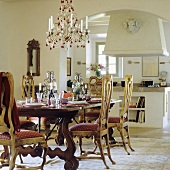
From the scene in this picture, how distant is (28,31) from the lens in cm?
781

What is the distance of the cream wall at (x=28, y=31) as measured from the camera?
7449 millimetres

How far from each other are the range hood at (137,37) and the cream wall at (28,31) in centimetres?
157

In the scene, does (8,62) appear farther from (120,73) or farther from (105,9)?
(120,73)

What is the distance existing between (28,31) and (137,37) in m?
2.59

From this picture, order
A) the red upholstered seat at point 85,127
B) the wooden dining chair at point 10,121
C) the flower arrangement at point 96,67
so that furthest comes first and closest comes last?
the flower arrangement at point 96,67 < the red upholstered seat at point 85,127 < the wooden dining chair at point 10,121

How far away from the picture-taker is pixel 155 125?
28.3 ft

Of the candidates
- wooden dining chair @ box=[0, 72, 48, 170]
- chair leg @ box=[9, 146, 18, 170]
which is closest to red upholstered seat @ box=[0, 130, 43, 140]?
wooden dining chair @ box=[0, 72, 48, 170]

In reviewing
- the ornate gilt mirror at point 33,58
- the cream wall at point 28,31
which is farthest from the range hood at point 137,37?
the ornate gilt mirror at point 33,58

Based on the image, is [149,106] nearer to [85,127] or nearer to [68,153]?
[85,127]

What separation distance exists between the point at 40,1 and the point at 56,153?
4.21 m

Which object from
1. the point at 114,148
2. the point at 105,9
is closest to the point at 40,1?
the point at 105,9

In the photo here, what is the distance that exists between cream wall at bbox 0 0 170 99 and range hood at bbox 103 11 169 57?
1.57m

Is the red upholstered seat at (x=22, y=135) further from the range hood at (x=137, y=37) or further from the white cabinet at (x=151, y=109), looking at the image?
the range hood at (x=137, y=37)

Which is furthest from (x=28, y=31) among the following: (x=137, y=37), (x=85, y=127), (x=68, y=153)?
(x=68, y=153)
